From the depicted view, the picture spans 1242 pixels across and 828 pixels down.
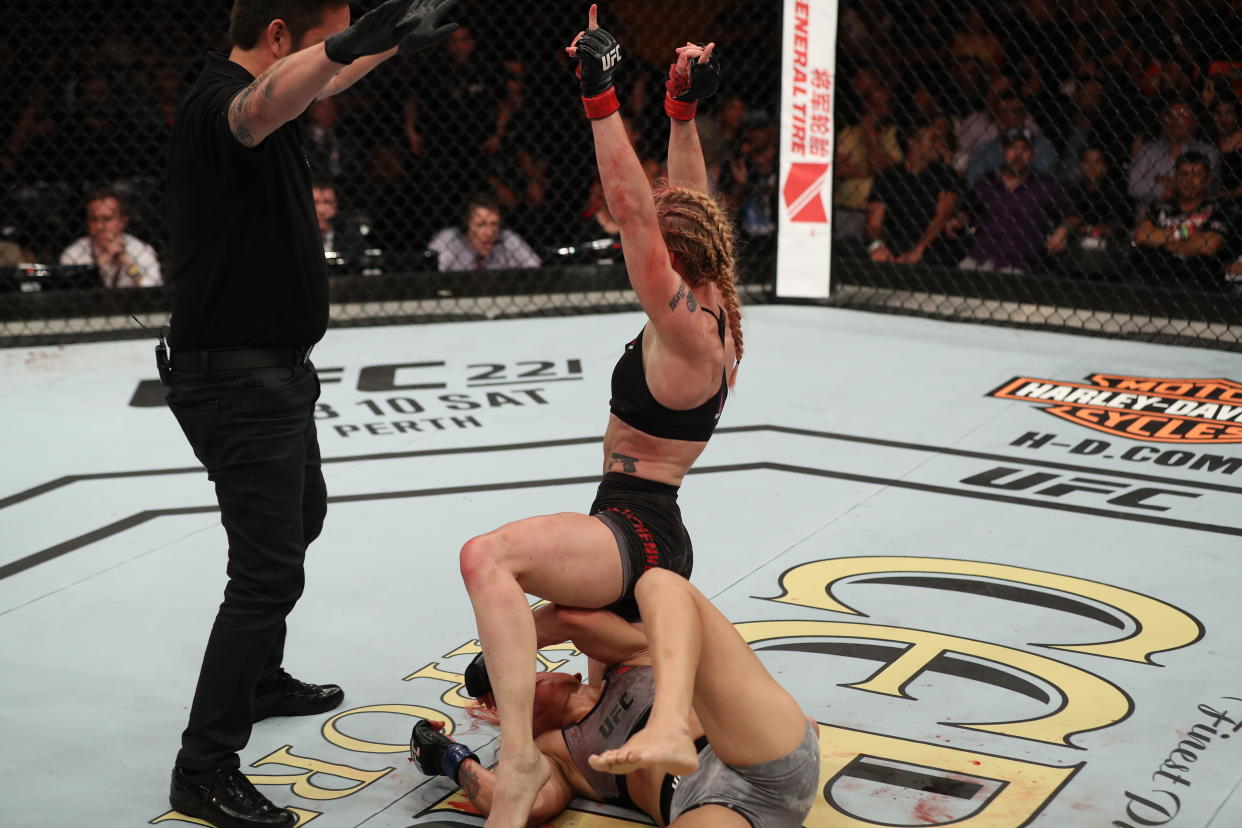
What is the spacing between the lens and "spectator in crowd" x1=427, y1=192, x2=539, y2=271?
17.7 feet

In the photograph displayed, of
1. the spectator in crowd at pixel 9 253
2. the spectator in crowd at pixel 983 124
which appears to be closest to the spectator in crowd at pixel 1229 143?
the spectator in crowd at pixel 983 124

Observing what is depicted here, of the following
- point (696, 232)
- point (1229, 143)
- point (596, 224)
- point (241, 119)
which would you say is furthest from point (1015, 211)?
point (241, 119)

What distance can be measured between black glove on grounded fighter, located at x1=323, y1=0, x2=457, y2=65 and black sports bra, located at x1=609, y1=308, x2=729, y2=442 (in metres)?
0.57

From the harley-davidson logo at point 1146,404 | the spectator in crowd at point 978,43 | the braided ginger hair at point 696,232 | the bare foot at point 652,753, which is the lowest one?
the bare foot at point 652,753

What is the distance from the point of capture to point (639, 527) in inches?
79.1

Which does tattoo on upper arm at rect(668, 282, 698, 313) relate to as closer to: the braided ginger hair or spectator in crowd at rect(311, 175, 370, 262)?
the braided ginger hair

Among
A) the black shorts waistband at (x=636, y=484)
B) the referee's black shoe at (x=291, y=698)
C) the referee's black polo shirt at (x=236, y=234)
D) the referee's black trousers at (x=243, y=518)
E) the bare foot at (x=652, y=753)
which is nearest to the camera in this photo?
the bare foot at (x=652, y=753)

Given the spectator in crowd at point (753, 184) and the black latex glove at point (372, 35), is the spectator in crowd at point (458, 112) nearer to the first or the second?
the spectator in crowd at point (753, 184)

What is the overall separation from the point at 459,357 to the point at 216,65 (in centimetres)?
268

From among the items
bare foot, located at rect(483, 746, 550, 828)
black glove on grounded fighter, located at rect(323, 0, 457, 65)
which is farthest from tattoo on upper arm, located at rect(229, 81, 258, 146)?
bare foot, located at rect(483, 746, 550, 828)

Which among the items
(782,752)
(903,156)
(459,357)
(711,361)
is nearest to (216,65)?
(711,361)

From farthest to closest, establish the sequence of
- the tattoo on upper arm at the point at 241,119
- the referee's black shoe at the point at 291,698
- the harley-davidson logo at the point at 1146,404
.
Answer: the harley-davidson logo at the point at 1146,404 < the referee's black shoe at the point at 291,698 < the tattoo on upper arm at the point at 241,119

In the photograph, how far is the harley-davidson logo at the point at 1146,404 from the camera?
3.75 m

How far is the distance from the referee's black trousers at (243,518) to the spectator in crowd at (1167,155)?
13.3 ft
